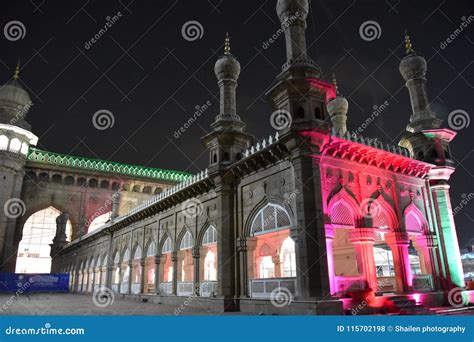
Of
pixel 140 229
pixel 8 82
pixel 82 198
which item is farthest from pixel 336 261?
pixel 8 82

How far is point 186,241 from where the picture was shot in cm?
2050

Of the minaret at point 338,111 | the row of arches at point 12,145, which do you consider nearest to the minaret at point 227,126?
the minaret at point 338,111

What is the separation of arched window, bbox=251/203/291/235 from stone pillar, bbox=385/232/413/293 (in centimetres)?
513

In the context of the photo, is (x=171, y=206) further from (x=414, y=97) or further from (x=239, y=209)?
(x=414, y=97)

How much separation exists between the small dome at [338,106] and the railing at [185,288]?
484 inches

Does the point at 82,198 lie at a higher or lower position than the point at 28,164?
lower

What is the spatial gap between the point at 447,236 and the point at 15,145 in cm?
4012

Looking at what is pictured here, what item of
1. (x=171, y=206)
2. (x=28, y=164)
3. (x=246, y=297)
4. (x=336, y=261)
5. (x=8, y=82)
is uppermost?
(x=8, y=82)

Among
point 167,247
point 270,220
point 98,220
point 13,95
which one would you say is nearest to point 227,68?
point 270,220

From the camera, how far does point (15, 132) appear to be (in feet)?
127

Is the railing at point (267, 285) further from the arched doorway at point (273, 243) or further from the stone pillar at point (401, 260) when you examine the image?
the stone pillar at point (401, 260)

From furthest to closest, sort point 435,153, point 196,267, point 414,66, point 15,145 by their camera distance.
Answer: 1. point 15,145
2. point 196,267
3. point 414,66
4. point 435,153

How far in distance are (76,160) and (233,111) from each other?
33.9 meters

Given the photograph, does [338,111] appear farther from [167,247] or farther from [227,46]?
[167,247]
